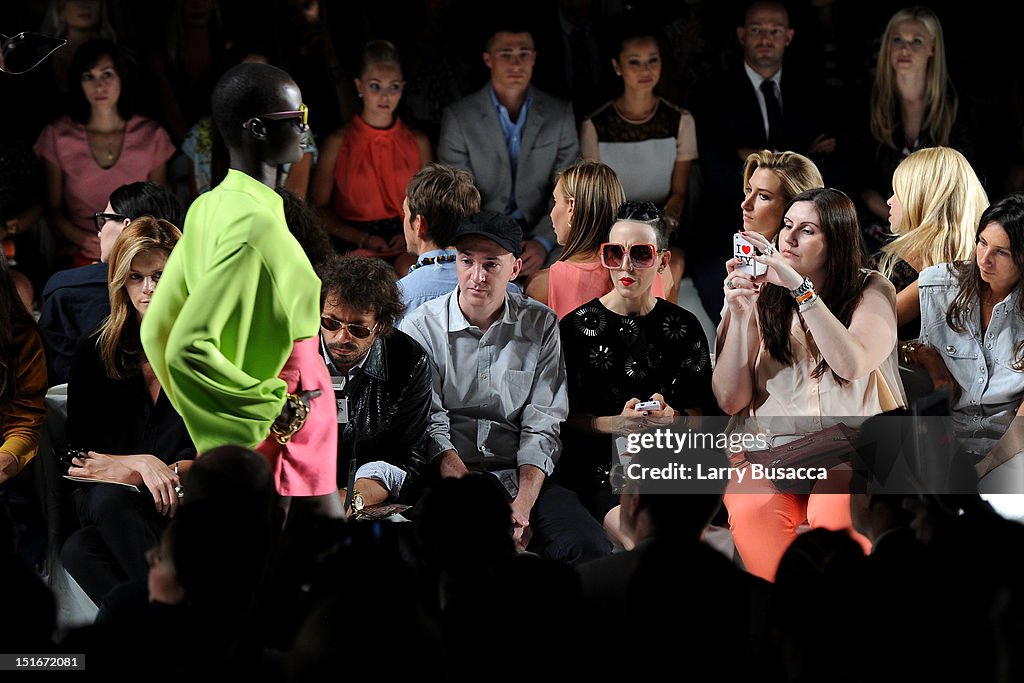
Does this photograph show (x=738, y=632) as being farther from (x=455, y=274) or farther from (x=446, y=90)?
(x=446, y=90)

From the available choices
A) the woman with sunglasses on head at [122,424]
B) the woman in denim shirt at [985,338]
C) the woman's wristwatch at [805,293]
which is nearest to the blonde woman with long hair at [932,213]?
the woman in denim shirt at [985,338]

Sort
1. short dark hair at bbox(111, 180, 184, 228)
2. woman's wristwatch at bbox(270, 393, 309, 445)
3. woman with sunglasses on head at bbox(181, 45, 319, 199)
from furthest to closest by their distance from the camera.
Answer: woman with sunglasses on head at bbox(181, 45, 319, 199) → short dark hair at bbox(111, 180, 184, 228) → woman's wristwatch at bbox(270, 393, 309, 445)

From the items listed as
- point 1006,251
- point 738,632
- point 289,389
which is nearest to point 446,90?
point 1006,251

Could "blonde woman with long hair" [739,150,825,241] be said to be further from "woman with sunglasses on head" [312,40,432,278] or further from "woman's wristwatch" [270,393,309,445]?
"woman's wristwatch" [270,393,309,445]

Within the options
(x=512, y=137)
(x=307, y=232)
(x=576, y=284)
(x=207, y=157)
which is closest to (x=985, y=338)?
(x=576, y=284)

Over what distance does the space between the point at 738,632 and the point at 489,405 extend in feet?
4.41

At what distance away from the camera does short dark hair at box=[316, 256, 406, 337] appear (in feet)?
10.1

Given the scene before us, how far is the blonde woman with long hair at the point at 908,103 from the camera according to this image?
4.79 m

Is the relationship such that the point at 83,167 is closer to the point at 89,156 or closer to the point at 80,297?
the point at 89,156

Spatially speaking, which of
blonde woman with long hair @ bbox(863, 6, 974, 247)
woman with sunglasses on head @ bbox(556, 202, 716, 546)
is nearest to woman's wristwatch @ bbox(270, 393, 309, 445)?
woman with sunglasses on head @ bbox(556, 202, 716, 546)

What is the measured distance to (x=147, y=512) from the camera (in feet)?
9.95

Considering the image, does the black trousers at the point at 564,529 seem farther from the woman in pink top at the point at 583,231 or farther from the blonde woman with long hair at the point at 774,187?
the blonde woman with long hair at the point at 774,187

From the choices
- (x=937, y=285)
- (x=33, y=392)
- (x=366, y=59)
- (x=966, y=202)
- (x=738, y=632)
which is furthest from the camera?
(x=366, y=59)

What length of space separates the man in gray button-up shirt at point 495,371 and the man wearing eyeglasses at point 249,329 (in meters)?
0.87
